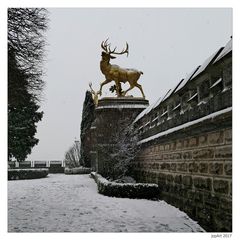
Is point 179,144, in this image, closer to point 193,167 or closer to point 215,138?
point 193,167

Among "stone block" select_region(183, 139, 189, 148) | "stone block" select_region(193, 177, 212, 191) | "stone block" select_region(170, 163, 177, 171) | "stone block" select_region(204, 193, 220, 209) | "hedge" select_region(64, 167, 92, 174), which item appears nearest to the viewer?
"stone block" select_region(204, 193, 220, 209)

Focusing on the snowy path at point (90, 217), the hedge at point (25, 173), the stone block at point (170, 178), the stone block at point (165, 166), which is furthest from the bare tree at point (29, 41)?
the hedge at point (25, 173)

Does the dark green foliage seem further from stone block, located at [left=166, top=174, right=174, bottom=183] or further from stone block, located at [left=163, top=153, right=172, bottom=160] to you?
stone block, located at [left=166, top=174, right=174, bottom=183]

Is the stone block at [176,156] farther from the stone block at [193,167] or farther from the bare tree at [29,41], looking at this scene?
the bare tree at [29,41]

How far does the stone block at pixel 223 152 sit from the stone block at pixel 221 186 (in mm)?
440

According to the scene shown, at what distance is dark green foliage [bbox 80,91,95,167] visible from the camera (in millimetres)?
25016

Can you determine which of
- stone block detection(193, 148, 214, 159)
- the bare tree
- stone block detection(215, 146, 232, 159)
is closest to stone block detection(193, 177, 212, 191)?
stone block detection(193, 148, 214, 159)

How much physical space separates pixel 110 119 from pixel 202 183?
1114 centimetres

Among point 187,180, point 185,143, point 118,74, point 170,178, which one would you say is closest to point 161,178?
point 170,178

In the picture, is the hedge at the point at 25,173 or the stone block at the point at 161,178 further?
the hedge at the point at 25,173

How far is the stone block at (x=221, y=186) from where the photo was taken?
6027 millimetres

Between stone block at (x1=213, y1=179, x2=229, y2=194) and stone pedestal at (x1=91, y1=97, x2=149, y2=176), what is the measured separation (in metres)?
10.4
